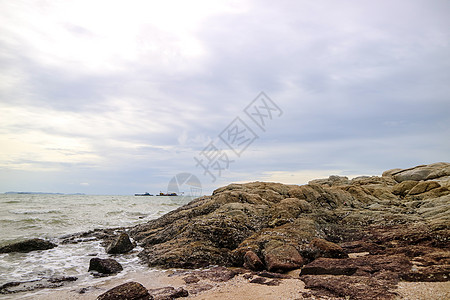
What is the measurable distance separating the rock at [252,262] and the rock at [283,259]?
247 millimetres

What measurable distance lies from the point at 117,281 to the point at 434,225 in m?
10.8

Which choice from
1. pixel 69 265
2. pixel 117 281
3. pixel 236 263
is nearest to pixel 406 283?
Result: pixel 236 263

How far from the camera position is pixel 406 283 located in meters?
5.68

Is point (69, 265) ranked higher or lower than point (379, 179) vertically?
lower

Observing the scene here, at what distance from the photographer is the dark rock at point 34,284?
8.10 metres

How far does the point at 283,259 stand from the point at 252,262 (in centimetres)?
94

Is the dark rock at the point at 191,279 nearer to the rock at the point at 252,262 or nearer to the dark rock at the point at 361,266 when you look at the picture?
the rock at the point at 252,262

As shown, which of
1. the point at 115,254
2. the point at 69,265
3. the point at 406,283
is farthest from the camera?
the point at 115,254

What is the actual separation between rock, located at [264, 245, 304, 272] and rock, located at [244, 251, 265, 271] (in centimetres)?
25

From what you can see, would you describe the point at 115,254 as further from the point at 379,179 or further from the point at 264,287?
the point at 379,179

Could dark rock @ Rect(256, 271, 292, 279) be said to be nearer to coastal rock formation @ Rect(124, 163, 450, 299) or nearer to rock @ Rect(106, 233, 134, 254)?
coastal rock formation @ Rect(124, 163, 450, 299)

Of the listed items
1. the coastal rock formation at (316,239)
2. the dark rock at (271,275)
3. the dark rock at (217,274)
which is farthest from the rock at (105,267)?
the dark rock at (271,275)

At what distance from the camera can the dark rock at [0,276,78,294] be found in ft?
26.6

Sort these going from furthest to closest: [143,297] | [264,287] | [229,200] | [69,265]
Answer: [229,200] < [69,265] < [264,287] < [143,297]
